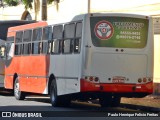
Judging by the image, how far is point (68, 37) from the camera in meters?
20.9

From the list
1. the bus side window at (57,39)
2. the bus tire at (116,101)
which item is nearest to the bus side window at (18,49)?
the bus side window at (57,39)

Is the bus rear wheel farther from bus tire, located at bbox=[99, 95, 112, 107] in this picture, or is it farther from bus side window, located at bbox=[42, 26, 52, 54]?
bus side window, located at bbox=[42, 26, 52, 54]

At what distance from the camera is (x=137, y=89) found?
19984 millimetres

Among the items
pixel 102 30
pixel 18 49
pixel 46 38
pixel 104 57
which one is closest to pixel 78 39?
pixel 102 30

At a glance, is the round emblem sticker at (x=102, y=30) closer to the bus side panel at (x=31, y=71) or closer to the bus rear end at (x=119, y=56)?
the bus rear end at (x=119, y=56)

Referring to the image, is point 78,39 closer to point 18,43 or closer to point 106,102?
point 106,102

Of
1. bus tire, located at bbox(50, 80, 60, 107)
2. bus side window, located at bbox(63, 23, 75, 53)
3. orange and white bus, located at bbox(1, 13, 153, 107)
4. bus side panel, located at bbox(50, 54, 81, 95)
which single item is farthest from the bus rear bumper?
bus tire, located at bbox(50, 80, 60, 107)

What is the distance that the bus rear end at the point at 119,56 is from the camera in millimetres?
19609

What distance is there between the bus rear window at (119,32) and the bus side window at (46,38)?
316 cm

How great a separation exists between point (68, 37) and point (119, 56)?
79.5 inches

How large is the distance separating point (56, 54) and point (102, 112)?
325 centimetres

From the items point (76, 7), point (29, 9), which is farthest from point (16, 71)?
point (29, 9)

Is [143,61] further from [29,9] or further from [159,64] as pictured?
[29,9]

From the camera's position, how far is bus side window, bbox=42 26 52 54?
22.7 metres
